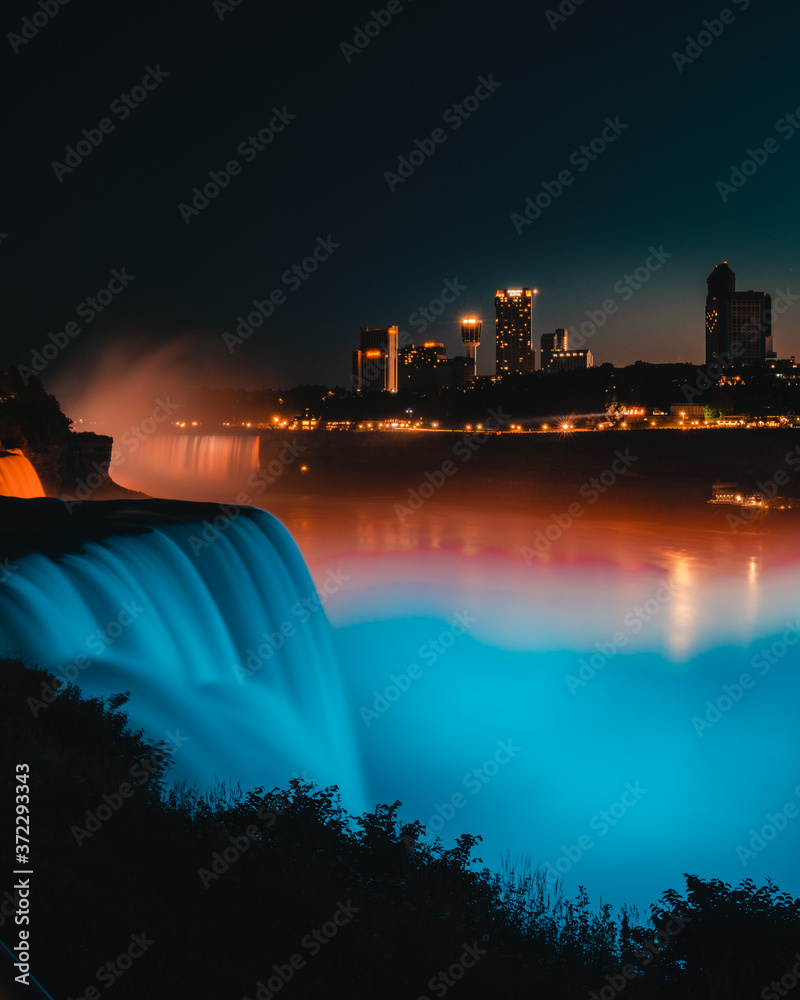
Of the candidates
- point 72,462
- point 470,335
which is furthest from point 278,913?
point 470,335

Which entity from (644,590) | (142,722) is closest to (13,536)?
(142,722)

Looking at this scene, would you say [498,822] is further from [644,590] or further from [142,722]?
[644,590]

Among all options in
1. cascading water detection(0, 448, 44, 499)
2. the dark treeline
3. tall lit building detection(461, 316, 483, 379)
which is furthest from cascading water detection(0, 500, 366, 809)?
tall lit building detection(461, 316, 483, 379)

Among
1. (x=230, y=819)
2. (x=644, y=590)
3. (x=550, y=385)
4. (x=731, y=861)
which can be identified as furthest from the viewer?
(x=550, y=385)

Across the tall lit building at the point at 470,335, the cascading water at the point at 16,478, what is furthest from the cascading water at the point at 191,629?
the tall lit building at the point at 470,335

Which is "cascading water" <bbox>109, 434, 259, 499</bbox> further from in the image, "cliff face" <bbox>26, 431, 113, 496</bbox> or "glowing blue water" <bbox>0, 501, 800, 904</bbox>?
"glowing blue water" <bbox>0, 501, 800, 904</bbox>

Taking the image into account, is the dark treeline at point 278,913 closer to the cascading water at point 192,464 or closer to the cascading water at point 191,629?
the cascading water at point 191,629

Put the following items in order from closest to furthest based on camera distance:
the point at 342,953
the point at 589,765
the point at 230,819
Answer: the point at 342,953 → the point at 230,819 → the point at 589,765
